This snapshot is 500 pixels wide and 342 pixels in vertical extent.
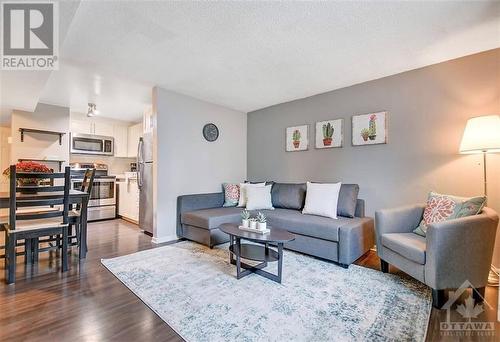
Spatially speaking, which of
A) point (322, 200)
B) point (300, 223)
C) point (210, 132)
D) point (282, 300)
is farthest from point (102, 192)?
point (282, 300)

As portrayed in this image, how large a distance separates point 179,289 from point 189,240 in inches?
61.2

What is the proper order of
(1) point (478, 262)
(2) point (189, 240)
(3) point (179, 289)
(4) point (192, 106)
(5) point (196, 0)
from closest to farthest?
(5) point (196, 0) → (1) point (478, 262) → (3) point (179, 289) → (2) point (189, 240) → (4) point (192, 106)

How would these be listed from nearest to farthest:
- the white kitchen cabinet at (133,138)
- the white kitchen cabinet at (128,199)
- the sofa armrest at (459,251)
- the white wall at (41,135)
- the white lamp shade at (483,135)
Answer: the sofa armrest at (459,251)
the white lamp shade at (483,135)
the white wall at (41,135)
the white kitchen cabinet at (128,199)
the white kitchen cabinet at (133,138)

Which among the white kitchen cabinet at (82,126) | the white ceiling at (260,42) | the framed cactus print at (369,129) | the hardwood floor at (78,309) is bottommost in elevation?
the hardwood floor at (78,309)

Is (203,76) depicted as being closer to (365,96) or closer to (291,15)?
(291,15)

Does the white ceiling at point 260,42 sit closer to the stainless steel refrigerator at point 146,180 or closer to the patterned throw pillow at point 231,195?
the stainless steel refrigerator at point 146,180

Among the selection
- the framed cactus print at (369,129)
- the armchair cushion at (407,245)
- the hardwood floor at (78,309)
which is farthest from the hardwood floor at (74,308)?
the framed cactus print at (369,129)

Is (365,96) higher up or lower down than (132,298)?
higher up

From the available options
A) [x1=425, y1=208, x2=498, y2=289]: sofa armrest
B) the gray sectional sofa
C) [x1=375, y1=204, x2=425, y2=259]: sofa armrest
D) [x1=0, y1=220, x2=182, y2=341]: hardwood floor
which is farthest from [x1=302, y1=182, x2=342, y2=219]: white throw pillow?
[x1=0, y1=220, x2=182, y2=341]: hardwood floor

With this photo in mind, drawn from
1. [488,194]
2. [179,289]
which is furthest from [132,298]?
[488,194]

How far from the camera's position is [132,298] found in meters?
1.90

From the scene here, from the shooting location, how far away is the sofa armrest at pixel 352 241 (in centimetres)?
250

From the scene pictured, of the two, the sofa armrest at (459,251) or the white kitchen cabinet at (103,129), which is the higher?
the white kitchen cabinet at (103,129)

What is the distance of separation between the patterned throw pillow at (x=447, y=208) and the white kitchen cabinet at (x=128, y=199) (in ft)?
15.2
